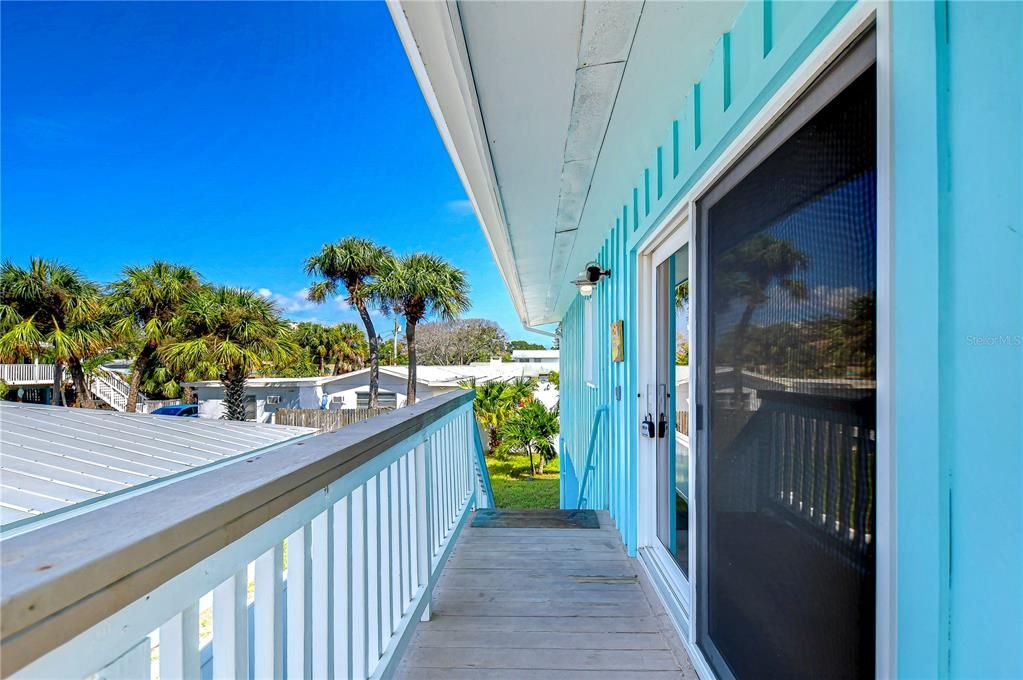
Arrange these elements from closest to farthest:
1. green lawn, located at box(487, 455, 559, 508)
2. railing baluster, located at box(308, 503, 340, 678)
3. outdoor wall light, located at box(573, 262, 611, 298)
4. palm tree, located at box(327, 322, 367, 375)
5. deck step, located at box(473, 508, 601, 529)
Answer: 1. railing baluster, located at box(308, 503, 340, 678)
2. deck step, located at box(473, 508, 601, 529)
3. outdoor wall light, located at box(573, 262, 611, 298)
4. green lawn, located at box(487, 455, 559, 508)
5. palm tree, located at box(327, 322, 367, 375)

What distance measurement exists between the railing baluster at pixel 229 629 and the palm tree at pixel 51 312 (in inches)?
755

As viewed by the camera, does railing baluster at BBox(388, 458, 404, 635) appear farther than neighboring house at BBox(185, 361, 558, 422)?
No

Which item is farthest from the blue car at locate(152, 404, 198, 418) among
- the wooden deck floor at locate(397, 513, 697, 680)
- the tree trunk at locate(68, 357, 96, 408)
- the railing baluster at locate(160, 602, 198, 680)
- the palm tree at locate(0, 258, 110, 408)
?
the railing baluster at locate(160, 602, 198, 680)

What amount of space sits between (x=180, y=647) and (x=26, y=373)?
93.8ft

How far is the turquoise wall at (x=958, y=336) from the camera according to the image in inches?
26.5

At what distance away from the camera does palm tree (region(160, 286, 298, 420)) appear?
14.1m

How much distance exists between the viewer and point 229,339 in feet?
47.2

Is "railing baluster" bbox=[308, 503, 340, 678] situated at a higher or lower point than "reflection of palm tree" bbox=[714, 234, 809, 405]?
lower

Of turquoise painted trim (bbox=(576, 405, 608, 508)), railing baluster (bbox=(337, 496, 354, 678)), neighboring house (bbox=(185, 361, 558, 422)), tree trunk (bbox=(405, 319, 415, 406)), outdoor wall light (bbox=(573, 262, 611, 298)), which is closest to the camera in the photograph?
railing baluster (bbox=(337, 496, 354, 678))

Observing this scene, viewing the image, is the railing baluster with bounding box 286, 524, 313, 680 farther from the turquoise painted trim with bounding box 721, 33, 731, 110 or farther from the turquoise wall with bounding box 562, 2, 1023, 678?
the turquoise painted trim with bounding box 721, 33, 731, 110

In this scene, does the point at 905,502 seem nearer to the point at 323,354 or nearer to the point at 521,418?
the point at 521,418

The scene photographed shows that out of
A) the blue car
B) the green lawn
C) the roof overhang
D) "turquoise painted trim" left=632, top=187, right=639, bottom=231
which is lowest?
the green lawn

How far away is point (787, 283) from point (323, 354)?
29626mm

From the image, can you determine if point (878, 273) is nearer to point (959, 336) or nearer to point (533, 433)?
point (959, 336)
